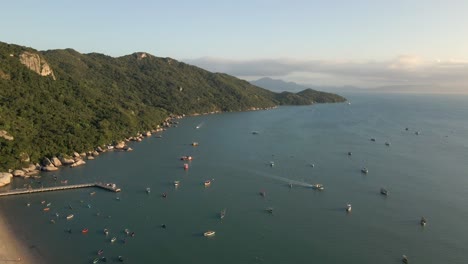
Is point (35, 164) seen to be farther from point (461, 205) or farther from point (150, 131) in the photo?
point (461, 205)

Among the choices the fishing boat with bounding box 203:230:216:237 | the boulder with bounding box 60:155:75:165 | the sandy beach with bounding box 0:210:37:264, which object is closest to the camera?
the sandy beach with bounding box 0:210:37:264

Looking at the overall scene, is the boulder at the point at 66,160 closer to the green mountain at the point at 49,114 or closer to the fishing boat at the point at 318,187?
the green mountain at the point at 49,114

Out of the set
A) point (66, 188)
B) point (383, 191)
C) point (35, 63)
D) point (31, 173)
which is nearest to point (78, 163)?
point (31, 173)

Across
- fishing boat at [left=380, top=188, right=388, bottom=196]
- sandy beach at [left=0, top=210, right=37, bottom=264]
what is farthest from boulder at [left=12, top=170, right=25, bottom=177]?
fishing boat at [left=380, top=188, right=388, bottom=196]

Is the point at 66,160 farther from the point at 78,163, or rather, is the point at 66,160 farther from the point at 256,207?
the point at 256,207

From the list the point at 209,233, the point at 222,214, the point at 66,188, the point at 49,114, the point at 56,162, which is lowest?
the point at 209,233

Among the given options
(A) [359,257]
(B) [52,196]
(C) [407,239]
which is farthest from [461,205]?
(B) [52,196]

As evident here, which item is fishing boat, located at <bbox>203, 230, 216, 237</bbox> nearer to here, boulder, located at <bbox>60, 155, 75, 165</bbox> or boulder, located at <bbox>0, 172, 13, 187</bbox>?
boulder, located at <bbox>0, 172, 13, 187</bbox>
